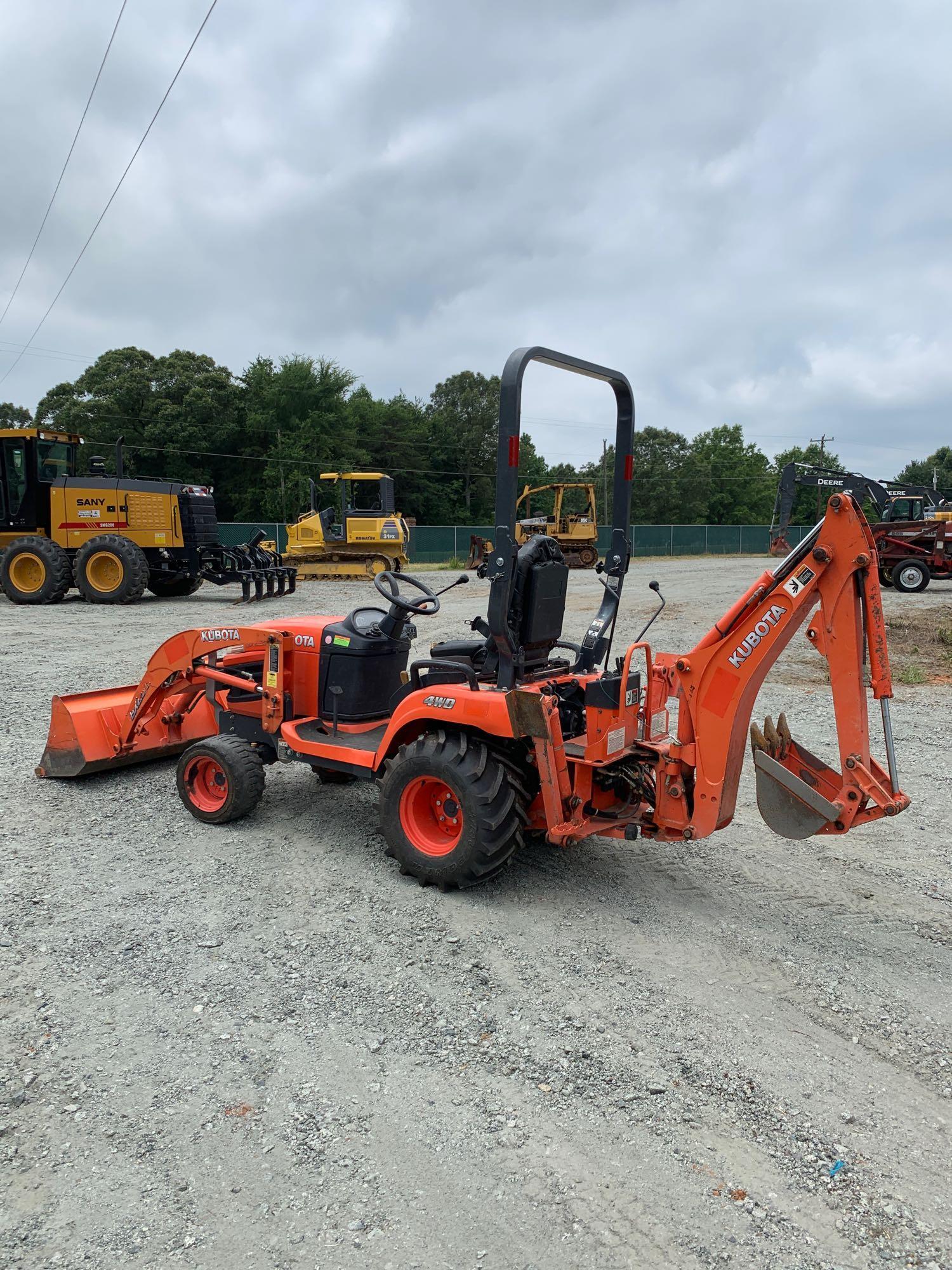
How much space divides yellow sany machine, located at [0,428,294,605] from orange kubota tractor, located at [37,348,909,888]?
41.2ft

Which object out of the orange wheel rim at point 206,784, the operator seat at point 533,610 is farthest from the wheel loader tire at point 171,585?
the operator seat at point 533,610

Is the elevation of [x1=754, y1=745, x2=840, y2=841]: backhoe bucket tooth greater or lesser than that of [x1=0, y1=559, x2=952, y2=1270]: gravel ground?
greater

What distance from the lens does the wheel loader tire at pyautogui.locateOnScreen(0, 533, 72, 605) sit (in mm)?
16984

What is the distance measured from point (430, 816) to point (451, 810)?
131 millimetres

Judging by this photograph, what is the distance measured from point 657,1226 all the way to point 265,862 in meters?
3.06

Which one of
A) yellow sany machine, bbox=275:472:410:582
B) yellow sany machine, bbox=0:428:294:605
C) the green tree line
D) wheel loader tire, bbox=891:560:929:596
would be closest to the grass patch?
wheel loader tire, bbox=891:560:929:596

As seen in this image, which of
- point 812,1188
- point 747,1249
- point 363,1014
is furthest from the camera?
point 363,1014

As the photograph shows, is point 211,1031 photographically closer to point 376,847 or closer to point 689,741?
point 376,847

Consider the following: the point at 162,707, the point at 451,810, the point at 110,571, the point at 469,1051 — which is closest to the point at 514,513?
the point at 451,810

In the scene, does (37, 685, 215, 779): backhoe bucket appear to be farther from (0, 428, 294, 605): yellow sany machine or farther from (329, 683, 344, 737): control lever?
(0, 428, 294, 605): yellow sany machine

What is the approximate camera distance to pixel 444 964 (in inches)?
152

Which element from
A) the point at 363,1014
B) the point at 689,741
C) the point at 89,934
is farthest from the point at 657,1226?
the point at 89,934

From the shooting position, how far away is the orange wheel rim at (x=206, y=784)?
18.4ft

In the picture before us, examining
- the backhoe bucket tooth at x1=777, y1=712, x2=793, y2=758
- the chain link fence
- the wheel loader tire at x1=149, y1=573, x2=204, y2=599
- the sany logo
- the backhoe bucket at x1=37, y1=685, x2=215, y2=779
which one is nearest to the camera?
the sany logo
